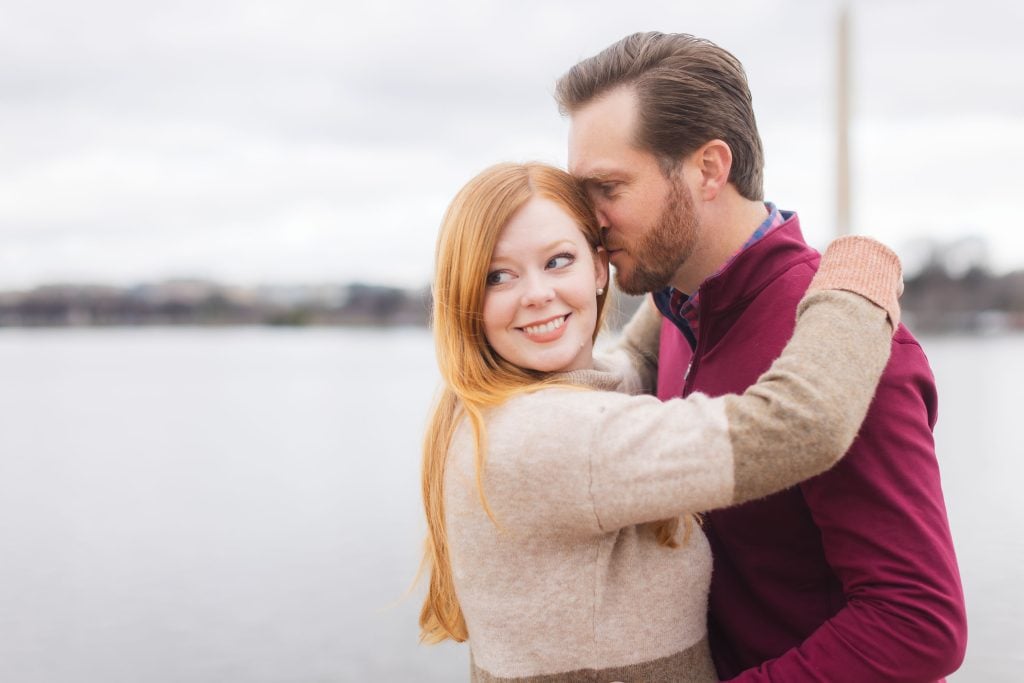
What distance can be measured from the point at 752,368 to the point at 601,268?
0.47 meters

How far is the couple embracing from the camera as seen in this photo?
1479 millimetres

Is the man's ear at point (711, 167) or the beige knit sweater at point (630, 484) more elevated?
the man's ear at point (711, 167)

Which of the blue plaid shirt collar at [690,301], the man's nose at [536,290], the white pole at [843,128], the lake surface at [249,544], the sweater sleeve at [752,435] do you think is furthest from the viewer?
the white pole at [843,128]

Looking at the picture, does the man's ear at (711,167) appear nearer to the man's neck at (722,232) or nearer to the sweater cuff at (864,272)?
the man's neck at (722,232)

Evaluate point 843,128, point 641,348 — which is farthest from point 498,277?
point 843,128

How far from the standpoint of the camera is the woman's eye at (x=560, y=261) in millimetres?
1887

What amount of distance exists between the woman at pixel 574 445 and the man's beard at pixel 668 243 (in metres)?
0.10

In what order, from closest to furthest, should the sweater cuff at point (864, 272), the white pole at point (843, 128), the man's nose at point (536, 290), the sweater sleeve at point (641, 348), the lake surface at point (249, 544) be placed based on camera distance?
the sweater cuff at point (864, 272)
the man's nose at point (536, 290)
the sweater sleeve at point (641, 348)
the lake surface at point (249, 544)
the white pole at point (843, 128)

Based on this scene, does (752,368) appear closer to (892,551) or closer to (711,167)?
(892,551)

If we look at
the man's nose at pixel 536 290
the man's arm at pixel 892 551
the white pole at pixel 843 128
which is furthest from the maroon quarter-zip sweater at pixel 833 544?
the white pole at pixel 843 128

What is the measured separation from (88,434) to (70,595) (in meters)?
9.57

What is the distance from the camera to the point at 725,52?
212 cm

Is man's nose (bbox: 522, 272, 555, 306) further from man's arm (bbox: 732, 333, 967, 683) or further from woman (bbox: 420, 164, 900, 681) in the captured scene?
man's arm (bbox: 732, 333, 967, 683)

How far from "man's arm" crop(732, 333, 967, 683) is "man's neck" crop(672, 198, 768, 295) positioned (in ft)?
1.88
